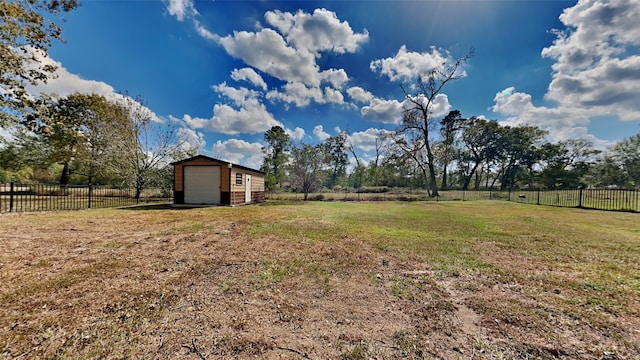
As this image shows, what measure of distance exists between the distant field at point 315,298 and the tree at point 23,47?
5.48m

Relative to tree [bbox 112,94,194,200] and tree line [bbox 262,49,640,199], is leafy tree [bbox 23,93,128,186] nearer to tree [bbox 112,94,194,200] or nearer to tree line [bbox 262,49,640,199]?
tree [bbox 112,94,194,200]

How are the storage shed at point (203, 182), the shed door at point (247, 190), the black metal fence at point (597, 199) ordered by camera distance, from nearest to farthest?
the black metal fence at point (597, 199) < the storage shed at point (203, 182) < the shed door at point (247, 190)

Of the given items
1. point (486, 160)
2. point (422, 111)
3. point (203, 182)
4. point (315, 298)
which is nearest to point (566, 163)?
point (486, 160)

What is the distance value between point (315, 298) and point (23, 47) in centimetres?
1209

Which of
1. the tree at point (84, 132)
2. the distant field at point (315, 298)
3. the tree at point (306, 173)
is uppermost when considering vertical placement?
the tree at point (84, 132)

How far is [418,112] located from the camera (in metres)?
22.2

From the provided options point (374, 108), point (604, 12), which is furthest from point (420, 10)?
point (374, 108)

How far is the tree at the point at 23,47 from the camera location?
653 cm

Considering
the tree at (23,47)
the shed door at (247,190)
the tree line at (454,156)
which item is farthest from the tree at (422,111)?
the tree at (23,47)

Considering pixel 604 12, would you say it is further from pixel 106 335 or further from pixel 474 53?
pixel 106 335

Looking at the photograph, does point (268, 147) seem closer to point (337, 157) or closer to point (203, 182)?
point (337, 157)

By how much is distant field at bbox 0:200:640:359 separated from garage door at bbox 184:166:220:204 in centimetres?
702

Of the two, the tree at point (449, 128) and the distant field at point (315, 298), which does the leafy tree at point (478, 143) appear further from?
the distant field at point (315, 298)

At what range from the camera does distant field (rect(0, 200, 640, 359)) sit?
67.8 inches
